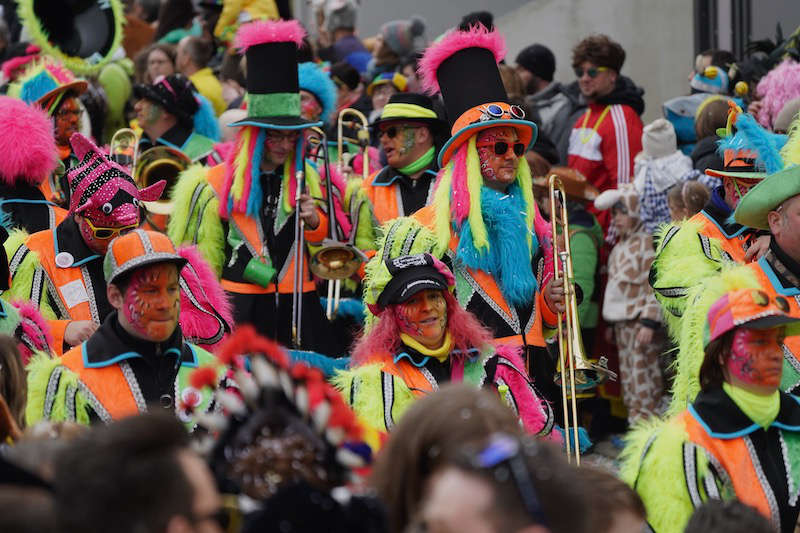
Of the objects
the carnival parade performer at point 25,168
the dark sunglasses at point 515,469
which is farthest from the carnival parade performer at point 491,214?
the dark sunglasses at point 515,469

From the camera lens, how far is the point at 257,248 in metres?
8.19

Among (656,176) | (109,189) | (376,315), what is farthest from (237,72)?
(376,315)

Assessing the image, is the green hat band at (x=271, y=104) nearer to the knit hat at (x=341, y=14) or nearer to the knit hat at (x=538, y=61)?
the knit hat at (x=538, y=61)

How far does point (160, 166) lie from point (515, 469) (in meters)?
7.07

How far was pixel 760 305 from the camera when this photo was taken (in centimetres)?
496

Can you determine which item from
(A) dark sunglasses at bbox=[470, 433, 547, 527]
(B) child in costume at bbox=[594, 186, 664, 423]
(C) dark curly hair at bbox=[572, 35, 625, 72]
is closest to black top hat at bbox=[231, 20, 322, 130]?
(B) child in costume at bbox=[594, 186, 664, 423]

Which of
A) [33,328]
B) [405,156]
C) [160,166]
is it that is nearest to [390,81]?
[160,166]

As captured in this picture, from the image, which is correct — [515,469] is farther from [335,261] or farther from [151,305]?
[335,261]

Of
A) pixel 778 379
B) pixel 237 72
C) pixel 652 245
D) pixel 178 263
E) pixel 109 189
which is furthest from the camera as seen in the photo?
pixel 237 72

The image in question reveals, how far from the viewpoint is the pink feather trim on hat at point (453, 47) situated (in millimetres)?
7668

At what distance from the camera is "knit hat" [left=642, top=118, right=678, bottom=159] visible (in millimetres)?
9164

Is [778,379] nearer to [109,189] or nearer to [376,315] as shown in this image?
[376,315]

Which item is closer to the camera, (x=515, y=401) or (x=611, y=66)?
(x=515, y=401)

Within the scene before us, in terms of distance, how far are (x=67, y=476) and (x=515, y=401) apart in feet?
10.6
